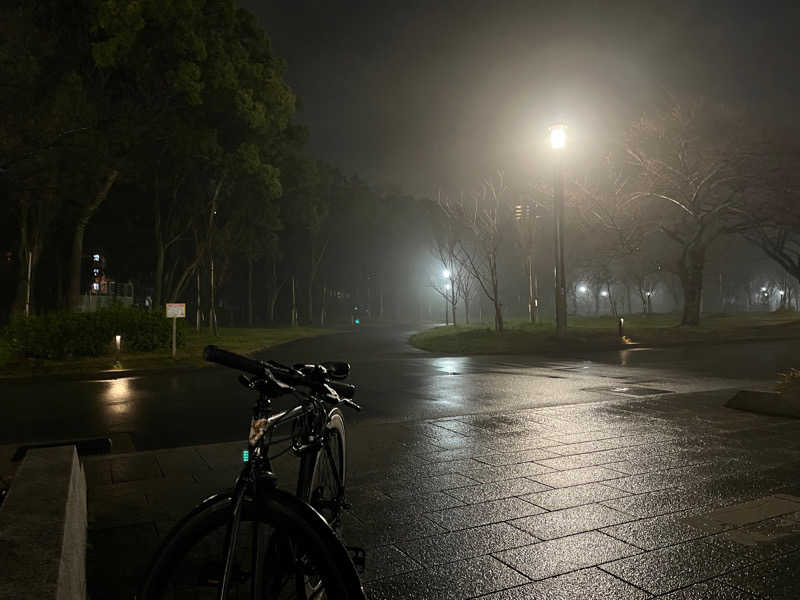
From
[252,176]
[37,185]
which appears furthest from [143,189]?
[37,185]

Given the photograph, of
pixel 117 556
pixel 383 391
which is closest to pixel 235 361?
pixel 117 556

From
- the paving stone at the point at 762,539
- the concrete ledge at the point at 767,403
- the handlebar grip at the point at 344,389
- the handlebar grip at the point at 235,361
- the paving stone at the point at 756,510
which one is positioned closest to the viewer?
the handlebar grip at the point at 235,361

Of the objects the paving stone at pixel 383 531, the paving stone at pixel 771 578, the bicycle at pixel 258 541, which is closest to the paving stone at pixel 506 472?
the paving stone at pixel 383 531

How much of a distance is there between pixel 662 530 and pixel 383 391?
9306 millimetres

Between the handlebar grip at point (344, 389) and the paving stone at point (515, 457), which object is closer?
the handlebar grip at point (344, 389)

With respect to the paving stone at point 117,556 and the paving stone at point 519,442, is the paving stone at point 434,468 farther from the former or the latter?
the paving stone at point 117,556

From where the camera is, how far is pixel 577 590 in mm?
3756

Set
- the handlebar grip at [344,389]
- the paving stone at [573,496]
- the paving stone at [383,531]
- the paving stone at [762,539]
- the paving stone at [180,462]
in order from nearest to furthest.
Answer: the handlebar grip at [344,389], the paving stone at [762,539], the paving stone at [383,531], the paving stone at [573,496], the paving stone at [180,462]

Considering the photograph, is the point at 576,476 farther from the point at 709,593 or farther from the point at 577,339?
the point at 577,339

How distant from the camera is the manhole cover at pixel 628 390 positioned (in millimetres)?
12383

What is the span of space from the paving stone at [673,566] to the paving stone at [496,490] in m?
1.59

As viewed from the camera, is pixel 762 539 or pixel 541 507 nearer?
pixel 762 539

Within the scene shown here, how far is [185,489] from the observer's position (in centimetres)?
612

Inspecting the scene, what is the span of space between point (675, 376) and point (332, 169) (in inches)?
1884
